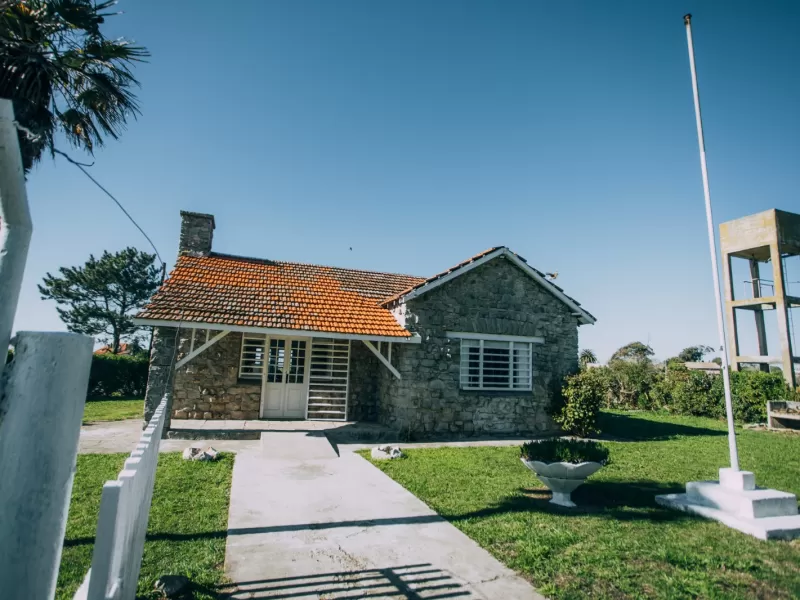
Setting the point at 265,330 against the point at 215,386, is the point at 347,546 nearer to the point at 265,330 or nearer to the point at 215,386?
the point at 265,330

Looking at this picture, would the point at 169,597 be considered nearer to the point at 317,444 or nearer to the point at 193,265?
the point at 317,444

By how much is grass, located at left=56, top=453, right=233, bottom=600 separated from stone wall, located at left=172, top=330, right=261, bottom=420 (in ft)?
12.8

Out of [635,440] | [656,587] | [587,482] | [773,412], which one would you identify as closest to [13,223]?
[656,587]

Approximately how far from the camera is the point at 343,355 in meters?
13.6

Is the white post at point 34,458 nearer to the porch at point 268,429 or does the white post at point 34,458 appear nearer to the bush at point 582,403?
the porch at point 268,429

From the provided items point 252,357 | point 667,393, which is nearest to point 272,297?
point 252,357

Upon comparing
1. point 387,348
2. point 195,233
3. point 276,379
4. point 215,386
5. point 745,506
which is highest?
point 195,233

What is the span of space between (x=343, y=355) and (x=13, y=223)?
1209 cm

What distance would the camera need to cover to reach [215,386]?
1252 centimetres

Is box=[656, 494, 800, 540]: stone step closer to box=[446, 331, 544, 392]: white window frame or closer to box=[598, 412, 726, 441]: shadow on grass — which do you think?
box=[446, 331, 544, 392]: white window frame

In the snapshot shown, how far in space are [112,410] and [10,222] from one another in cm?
1726

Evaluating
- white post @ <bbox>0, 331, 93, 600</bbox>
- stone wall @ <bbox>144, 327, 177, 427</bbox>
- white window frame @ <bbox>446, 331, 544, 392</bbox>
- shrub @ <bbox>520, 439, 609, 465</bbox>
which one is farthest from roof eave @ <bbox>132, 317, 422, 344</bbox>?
white post @ <bbox>0, 331, 93, 600</bbox>

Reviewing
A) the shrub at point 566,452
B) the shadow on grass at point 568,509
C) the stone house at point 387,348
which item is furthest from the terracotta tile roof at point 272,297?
the shadow on grass at point 568,509

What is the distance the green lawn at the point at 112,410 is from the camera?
549 inches
